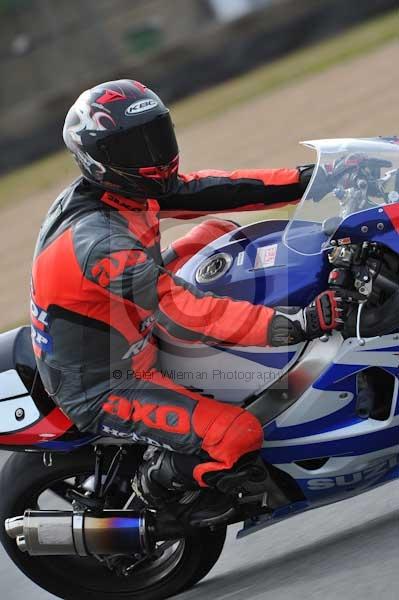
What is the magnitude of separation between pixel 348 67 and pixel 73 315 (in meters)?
14.9

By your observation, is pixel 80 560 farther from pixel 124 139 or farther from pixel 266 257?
pixel 124 139

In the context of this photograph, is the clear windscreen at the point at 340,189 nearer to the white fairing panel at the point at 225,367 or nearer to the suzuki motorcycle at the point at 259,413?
the suzuki motorcycle at the point at 259,413

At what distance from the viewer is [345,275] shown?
3.82 metres

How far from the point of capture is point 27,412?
4441 millimetres

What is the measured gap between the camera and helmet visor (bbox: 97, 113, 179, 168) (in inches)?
159

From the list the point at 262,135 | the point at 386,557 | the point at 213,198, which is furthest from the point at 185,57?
the point at 386,557

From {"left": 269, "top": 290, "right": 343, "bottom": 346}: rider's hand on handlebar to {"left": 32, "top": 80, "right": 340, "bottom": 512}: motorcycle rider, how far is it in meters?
0.04

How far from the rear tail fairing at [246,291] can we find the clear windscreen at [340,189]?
4cm

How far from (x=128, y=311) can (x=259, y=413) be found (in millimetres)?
644

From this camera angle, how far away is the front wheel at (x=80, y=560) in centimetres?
446

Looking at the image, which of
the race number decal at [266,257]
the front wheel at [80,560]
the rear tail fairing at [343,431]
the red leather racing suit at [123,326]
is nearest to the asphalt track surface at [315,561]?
the front wheel at [80,560]

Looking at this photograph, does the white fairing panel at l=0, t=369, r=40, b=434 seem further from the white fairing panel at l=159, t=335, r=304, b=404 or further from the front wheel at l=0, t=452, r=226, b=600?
the white fairing panel at l=159, t=335, r=304, b=404

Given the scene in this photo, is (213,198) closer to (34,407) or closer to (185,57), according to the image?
(34,407)

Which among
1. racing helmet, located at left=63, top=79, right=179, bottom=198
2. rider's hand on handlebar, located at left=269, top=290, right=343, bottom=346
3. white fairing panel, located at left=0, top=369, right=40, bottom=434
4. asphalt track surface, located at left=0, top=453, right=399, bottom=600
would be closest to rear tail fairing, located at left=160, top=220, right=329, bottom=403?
rider's hand on handlebar, located at left=269, top=290, right=343, bottom=346
